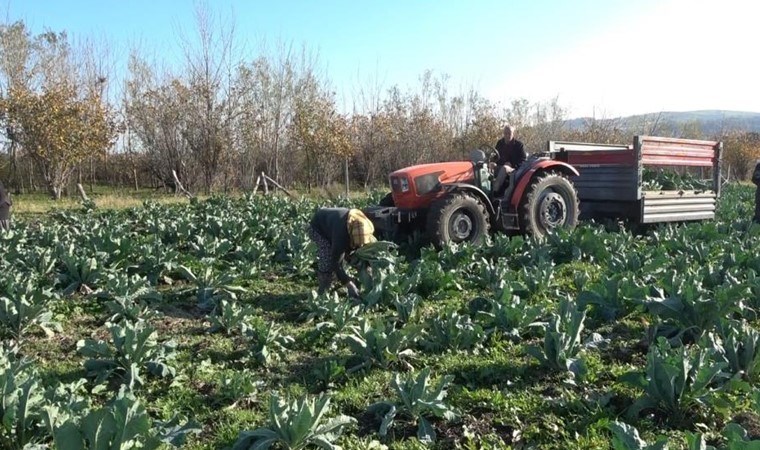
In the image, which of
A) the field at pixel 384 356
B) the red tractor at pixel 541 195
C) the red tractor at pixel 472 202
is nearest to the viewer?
the field at pixel 384 356

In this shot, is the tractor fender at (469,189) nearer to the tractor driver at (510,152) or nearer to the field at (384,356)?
the tractor driver at (510,152)

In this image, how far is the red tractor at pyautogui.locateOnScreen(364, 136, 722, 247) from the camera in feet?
29.4

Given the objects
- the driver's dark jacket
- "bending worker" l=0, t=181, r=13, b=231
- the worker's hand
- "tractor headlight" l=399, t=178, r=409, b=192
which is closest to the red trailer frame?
the driver's dark jacket

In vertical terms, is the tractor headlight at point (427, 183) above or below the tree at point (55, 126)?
below

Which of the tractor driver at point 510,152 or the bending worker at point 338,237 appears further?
the tractor driver at point 510,152

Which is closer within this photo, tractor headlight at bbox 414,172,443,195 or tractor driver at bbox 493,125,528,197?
tractor headlight at bbox 414,172,443,195

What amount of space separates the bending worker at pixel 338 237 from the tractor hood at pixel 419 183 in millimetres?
2652

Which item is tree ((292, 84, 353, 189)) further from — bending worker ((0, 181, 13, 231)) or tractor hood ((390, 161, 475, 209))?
tractor hood ((390, 161, 475, 209))

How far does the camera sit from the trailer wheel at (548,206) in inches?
371

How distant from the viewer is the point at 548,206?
9820 mm

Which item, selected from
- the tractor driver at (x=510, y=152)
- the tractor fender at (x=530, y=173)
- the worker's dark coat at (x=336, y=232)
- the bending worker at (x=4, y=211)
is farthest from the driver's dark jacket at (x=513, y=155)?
the bending worker at (x=4, y=211)

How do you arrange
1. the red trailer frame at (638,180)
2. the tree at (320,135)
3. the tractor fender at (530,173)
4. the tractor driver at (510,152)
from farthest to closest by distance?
the tree at (320,135), the red trailer frame at (638,180), the tractor driver at (510,152), the tractor fender at (530,173)

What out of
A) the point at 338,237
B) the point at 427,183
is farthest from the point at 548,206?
the point at 338,237

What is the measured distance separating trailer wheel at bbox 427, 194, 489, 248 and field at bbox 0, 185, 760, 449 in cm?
66
